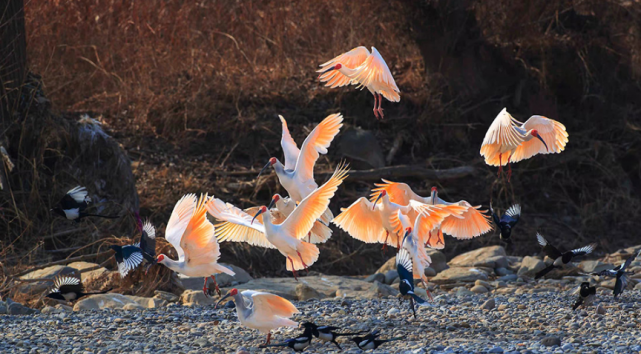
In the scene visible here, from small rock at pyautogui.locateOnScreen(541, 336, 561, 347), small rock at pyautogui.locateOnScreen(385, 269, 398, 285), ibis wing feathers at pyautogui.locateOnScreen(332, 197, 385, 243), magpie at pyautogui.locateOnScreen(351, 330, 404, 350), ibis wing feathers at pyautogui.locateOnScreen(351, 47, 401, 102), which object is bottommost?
small rock at pyautogui.locateOnScreen(541, 336, 561, 347)

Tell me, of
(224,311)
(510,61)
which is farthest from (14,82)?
(510,61)

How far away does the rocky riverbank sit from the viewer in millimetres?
5867

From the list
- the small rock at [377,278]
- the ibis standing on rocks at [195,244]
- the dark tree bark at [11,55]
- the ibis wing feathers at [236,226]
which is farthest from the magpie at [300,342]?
the dark tree bark at [11,55]

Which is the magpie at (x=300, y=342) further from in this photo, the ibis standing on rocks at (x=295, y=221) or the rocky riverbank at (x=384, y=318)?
the ibis standing on rocks at (x=295, y=221)

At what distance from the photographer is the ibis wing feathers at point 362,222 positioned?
7.19 m

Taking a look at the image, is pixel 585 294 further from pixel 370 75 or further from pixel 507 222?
pixel 370 75

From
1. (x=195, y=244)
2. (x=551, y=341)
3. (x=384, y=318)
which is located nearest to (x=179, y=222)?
(x=195, y=244)

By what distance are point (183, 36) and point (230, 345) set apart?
9440 mm

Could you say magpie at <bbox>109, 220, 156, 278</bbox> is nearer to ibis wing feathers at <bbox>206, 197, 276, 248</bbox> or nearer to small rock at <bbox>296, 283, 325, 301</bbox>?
ibis wing feathers at <bbox>206, 197, 276, 248</bbox>

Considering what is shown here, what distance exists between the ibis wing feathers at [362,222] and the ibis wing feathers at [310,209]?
1053mm

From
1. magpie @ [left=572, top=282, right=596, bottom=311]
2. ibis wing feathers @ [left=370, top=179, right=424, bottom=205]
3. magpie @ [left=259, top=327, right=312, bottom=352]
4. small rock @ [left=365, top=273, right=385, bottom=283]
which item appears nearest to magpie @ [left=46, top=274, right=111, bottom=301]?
magpie @ [left=259, top=327, right=312, bottom=352]

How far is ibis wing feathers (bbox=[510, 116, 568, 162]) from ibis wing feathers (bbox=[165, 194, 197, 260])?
2970 millimetres

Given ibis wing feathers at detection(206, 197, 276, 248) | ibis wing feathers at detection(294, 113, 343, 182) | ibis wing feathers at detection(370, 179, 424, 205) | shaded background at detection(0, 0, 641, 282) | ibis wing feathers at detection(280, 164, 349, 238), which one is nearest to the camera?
ibis wing feathers at detection(280, 164, 349, 238)

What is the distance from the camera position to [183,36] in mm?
14461
